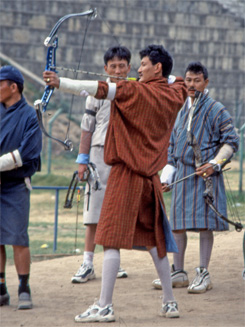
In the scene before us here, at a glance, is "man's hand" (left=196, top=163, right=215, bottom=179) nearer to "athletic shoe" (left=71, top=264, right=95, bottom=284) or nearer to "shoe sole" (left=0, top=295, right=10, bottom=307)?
"athletic shoe" (left=71, top=264, right=95, bottom=284)

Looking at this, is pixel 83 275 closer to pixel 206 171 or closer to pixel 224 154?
pixel 206 171

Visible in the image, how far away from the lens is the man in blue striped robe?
17.6 feet

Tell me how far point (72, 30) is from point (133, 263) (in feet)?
39.4

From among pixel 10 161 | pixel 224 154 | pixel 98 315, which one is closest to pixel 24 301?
pixel 98 315

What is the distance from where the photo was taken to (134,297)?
17.1 feet

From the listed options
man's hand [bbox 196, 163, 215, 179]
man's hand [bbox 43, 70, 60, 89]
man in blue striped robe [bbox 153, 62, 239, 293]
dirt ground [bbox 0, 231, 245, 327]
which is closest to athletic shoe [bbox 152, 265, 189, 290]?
man in blue striped robe [bbox 153, 62, 239, 293]

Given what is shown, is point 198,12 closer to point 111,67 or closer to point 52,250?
point 52,250

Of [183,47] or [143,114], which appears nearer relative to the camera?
[143,114]

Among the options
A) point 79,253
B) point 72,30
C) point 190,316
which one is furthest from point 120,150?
point 72,30

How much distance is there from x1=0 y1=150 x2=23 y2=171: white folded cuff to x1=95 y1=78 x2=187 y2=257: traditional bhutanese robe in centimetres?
60

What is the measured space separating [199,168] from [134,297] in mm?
1012

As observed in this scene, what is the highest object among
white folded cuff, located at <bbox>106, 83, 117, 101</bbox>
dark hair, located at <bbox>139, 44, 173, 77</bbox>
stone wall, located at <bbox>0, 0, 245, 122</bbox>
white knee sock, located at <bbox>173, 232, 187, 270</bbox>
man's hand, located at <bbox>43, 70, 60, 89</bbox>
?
stone wall, located at <bbox>0, 0, 245, 122</bbox>

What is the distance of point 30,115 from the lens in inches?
190

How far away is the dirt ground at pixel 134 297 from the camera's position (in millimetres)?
4512
